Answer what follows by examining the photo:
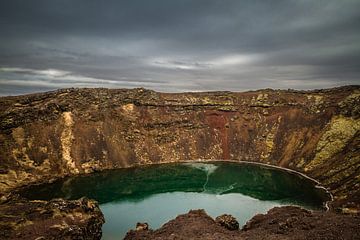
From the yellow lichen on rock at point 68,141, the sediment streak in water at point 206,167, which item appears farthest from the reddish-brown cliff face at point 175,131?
the sediment streak in water at point 206,167

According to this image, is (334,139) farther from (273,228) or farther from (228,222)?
(273,228)

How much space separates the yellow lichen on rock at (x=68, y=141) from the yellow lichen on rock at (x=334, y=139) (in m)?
49.8

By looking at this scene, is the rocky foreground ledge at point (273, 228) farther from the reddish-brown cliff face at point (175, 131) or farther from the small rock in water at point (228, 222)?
the reddish-brown cliff face at point (175, 131)

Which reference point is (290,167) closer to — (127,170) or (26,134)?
(127,170)

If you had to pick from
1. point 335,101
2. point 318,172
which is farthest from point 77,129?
point 335,101

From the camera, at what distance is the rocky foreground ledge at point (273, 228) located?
84.7ft

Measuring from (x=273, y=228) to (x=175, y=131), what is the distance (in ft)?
193

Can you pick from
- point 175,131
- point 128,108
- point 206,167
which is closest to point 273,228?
point 206,167

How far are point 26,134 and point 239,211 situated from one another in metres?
49.3

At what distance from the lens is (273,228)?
30359 mm

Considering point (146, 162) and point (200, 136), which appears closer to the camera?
point (146, 162)

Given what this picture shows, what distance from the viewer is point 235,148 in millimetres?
84062

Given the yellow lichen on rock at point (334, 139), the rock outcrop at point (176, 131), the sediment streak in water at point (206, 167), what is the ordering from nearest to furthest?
the rock outcrop at point (176, 131) < the yellow lichen on rock at point (334, 139) < the sediment streak in water at point (206, 167)

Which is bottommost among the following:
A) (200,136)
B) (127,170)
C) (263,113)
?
(127,170)
